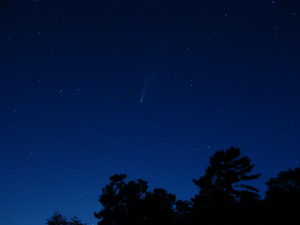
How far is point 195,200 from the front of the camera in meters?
27.6

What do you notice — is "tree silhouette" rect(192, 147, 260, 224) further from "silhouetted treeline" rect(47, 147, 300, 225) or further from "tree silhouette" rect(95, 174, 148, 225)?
"tree silhouette" rect(95, 174, 148, 225)

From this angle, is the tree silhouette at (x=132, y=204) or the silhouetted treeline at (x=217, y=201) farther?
the tree silhouette at (x=132, y=204)

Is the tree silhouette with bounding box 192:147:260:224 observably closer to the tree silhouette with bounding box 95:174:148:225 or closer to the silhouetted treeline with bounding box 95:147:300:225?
the silhouetted treeline with bounding box 95:147:300:225

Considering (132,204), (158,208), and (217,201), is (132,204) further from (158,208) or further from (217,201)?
(217,201)

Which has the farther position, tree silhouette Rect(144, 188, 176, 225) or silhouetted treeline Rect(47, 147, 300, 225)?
tree silhouette Rect(144, 188, 176, 225)

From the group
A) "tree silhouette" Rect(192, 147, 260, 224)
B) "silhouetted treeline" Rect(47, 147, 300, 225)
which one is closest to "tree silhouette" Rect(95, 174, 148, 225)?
"silhouetted treeline" Rect(47, 147, 300, 225)

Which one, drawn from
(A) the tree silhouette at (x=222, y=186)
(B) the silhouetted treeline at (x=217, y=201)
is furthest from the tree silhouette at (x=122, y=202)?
(A) the tree silhouette at (x=222, y=186)

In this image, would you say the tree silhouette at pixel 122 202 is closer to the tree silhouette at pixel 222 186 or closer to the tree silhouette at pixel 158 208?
the tree silhouette at pixel 158 208

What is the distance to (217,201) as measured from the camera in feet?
85.1

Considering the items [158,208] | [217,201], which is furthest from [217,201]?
[158,208]

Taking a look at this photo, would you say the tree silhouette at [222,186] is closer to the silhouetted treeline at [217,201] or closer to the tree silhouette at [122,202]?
the silhouetted treeline at [217,201]

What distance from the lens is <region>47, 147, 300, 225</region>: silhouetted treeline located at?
942 inches

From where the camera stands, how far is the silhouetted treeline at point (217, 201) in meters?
23.9

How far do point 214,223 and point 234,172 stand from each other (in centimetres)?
526
